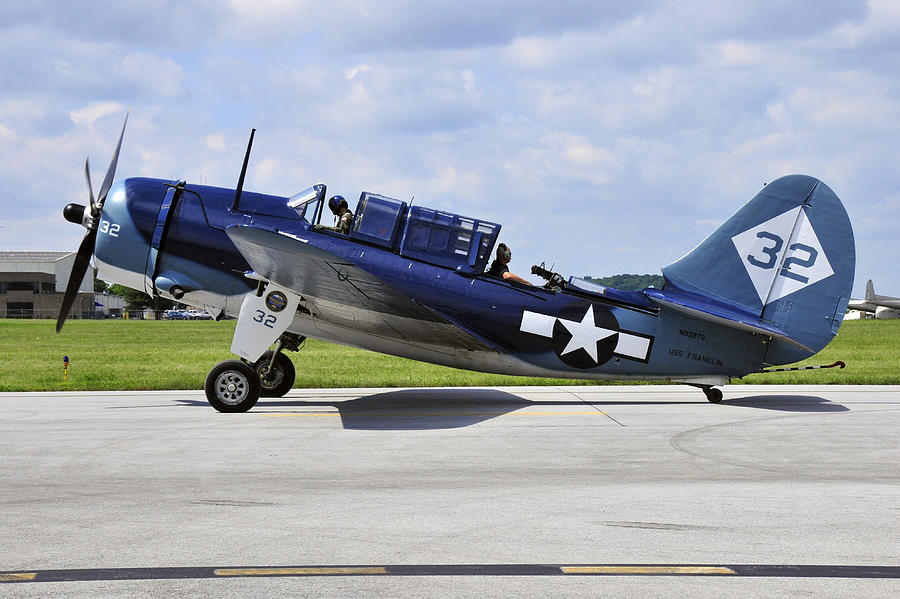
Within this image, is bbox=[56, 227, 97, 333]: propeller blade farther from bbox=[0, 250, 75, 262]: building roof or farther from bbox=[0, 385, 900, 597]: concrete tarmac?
bbox=[0, 250, 75, 262]: building roof

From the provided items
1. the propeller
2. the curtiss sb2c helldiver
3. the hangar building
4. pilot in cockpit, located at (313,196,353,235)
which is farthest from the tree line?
the hangar building

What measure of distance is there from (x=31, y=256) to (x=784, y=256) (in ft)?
484

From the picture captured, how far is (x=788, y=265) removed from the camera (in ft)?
41.9

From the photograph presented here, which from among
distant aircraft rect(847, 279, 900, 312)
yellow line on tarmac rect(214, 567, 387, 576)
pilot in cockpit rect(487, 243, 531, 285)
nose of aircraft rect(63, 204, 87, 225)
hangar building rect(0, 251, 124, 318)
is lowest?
hangar building rect(0, 251, 124, 318)

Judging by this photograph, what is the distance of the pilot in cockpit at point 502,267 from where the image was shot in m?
12.7

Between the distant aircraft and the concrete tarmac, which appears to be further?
the distant aircraft

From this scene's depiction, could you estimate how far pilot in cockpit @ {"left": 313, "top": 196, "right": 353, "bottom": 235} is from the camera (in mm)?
12547

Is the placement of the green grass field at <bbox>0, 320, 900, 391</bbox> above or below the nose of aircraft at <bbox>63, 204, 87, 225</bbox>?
below

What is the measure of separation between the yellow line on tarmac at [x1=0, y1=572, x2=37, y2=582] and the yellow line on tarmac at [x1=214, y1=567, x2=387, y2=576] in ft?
3.42

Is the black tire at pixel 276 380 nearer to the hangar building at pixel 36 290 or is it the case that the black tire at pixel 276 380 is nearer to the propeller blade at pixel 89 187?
the propeller blade at pixel 89 187

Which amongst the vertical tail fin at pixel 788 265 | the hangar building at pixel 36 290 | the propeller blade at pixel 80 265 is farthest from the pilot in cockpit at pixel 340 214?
the hangar building at pixel 36 290

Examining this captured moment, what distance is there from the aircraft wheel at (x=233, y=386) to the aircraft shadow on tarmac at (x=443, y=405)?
2.22 feet

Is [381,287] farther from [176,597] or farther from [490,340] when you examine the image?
[176,597]

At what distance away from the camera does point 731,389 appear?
16.2 m
